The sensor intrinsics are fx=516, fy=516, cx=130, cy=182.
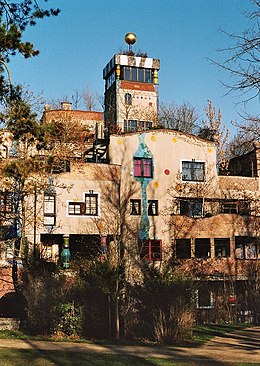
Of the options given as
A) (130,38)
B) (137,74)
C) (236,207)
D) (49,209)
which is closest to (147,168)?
(236,207)

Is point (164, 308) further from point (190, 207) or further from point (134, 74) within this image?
point (134, 74)

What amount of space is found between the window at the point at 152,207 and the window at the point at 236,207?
193 inches

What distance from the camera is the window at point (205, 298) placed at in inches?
1237

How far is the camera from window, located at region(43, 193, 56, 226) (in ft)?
98.9

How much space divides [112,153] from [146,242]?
19.7 ft

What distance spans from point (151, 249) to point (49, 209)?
692 cm

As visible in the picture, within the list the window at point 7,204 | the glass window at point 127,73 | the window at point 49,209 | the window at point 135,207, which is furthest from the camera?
the glass window at point 127,73

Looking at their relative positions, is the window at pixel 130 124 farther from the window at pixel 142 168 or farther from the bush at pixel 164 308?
the bush at pixel 164 308

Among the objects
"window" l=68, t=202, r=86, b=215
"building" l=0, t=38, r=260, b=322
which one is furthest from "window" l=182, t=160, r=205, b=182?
"window" l=68, t=202, r=86, b=215

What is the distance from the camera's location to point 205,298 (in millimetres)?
31688

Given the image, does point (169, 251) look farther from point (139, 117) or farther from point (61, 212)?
point (139, 117)

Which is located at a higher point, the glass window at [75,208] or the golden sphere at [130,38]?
the golden sphere at [130,38]

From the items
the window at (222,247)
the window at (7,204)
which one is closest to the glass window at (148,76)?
the window at (222,247)

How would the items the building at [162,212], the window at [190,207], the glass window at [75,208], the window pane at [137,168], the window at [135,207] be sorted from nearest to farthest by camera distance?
1. the building at [162,212]
2. the glass window at [75,208]
3. the window at [135,207]
4. the window pane at [137,168]
5. the window at [190,207]
